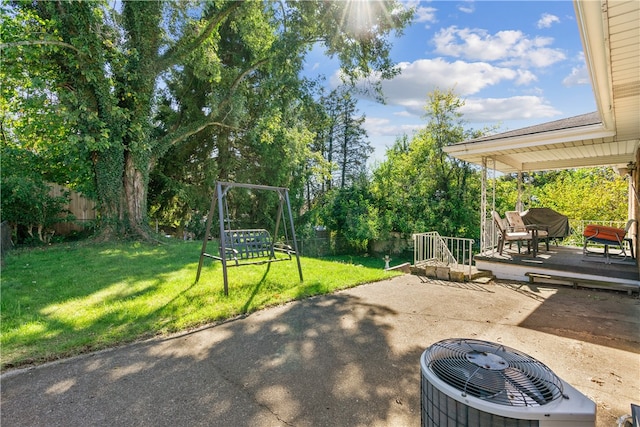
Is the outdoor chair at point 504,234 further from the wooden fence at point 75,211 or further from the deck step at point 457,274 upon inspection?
the wooden fence at point 75,211

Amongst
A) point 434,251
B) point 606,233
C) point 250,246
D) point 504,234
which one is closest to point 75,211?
point 250,246

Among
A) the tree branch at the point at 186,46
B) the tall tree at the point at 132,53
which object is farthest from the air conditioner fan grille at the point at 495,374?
the tree branch at the point at 186,46

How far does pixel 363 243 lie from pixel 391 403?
15.3 meters

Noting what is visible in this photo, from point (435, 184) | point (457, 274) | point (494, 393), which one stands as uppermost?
point (435, 184)

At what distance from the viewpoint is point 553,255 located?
7461mm

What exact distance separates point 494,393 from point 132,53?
10.8 m

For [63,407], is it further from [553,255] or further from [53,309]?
[553,255]

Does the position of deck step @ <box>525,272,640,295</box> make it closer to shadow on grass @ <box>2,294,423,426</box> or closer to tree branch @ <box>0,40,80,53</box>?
shadow on grass @ <box>2,294,423,426</box>

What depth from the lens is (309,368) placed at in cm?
266

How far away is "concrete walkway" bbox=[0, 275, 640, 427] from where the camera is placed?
2.07 metres

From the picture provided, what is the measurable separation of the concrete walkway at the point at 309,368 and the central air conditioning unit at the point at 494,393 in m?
0.86

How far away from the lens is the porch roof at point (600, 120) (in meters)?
2.49

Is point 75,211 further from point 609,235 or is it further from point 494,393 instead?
point 609,235

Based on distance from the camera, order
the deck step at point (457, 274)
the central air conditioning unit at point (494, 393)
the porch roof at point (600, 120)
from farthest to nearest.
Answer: the deck step at point (457, 274) < the porch roof at point (600, 120) < the central air conditioning unit at point (494, 393)
